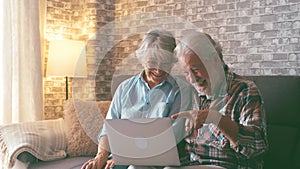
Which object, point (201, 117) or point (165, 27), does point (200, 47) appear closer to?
point (201, 117)

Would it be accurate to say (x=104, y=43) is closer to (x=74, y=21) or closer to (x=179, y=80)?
(x=74, y=21)

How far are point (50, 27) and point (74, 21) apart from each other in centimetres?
28

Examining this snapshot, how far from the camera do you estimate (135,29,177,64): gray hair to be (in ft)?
7.29

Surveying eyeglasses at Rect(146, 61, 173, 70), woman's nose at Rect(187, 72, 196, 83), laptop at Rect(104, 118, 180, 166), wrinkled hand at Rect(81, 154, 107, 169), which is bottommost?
wrinkled hand at Rect(81, 154, 107, 169)

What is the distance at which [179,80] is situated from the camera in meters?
2.25

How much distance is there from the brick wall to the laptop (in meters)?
1.28

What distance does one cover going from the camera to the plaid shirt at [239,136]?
1.84 m

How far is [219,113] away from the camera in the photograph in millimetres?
1801

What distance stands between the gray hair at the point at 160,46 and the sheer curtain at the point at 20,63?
148cm

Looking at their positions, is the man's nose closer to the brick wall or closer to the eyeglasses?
the eyeglasses

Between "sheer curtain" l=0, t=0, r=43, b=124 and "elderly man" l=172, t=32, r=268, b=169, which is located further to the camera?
"sheer curtain" l=0, t=0, r=43, b=124

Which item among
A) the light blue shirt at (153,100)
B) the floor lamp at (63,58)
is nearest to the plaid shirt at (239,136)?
the light blue shirt at (153,100)

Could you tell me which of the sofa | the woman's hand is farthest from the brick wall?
the woman's hand

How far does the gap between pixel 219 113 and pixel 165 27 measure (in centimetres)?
192
